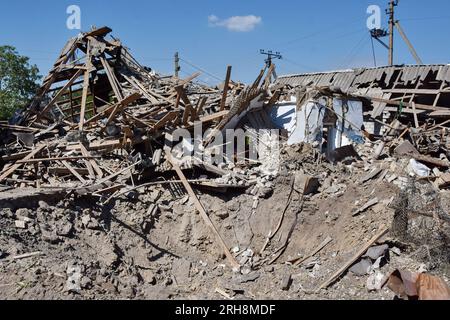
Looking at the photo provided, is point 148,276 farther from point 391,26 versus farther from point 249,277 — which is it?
point 391,26

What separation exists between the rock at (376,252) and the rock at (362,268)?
0.10 m

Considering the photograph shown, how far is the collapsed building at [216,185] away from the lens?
7.18m

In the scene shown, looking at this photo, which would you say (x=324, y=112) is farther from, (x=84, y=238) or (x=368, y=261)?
(x=84, y=238)

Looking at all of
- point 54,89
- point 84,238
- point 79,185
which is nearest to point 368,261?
point 84,238

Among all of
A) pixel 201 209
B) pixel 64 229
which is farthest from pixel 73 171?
pixel 201 209

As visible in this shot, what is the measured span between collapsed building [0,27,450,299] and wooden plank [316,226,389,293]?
0.08 ft

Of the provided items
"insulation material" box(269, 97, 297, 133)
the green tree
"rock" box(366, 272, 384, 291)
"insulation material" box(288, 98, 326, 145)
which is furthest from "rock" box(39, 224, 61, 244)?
the green tree

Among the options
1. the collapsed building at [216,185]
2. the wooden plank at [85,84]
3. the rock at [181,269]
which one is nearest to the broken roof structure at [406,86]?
the collapsed building at [216,185]

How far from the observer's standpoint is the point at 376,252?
704 cm

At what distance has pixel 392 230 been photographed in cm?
746

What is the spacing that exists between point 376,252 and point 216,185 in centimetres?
340

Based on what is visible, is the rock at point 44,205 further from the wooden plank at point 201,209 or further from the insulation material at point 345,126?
the insulation material at point 345,126

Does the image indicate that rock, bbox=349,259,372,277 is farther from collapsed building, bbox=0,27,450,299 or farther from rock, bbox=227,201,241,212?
rock, bbox=227,201,241,212

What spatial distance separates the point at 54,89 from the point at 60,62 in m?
0.72
